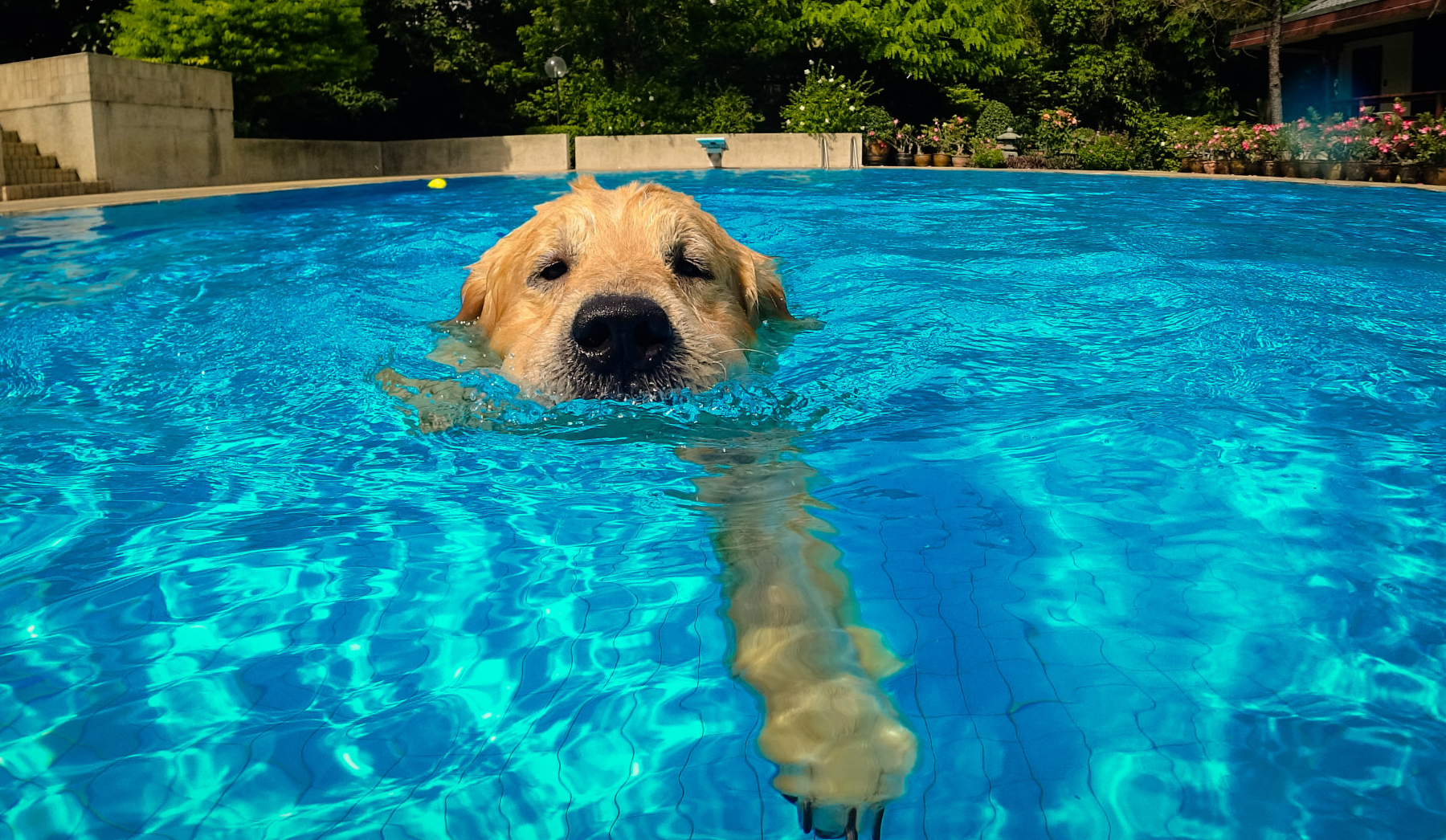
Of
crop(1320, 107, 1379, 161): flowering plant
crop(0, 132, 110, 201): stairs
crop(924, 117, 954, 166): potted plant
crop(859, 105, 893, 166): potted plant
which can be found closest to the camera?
crop(0, 132, 110, 201): stairs

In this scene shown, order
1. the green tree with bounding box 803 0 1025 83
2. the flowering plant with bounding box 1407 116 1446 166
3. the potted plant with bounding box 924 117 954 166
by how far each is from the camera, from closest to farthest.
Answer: the flowering plant with bounding box 1407 116 1446 166 < the potted plant with bounding box 924 117 954 166 < the green tree with bounding box 803 0 1025 83

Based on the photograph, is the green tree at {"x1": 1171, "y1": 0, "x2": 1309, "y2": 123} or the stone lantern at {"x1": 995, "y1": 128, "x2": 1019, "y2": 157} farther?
the stone lantern at {"x1": 995, "y1": 128, "x2": 1019, "y2": 157}

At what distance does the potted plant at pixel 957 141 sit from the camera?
2625 cm

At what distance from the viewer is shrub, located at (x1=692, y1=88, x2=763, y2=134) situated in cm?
2962

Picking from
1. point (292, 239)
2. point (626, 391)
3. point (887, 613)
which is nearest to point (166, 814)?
point (887, 613)

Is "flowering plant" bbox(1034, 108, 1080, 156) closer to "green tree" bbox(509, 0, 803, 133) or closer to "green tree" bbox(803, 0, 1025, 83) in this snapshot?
"green tree" bbox(803, 0, 1025, 83)

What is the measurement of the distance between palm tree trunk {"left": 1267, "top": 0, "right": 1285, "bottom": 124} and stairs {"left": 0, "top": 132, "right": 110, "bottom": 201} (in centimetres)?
2457

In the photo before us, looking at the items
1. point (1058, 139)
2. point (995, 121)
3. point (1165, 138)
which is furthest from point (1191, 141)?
point (995, 121)

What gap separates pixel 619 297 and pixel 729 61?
29.9 metres

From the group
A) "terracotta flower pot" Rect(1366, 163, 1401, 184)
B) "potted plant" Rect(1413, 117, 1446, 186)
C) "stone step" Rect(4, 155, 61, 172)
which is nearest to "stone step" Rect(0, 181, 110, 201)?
"stone step" Rect(4, 155, 61, 172)

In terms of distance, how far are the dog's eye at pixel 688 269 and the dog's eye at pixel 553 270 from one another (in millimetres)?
502

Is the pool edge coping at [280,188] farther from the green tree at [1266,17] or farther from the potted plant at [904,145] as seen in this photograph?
the green tree at [1266,17]

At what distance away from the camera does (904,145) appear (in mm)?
27328

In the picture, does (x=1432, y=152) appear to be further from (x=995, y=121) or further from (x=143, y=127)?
(x=143, y=127)
